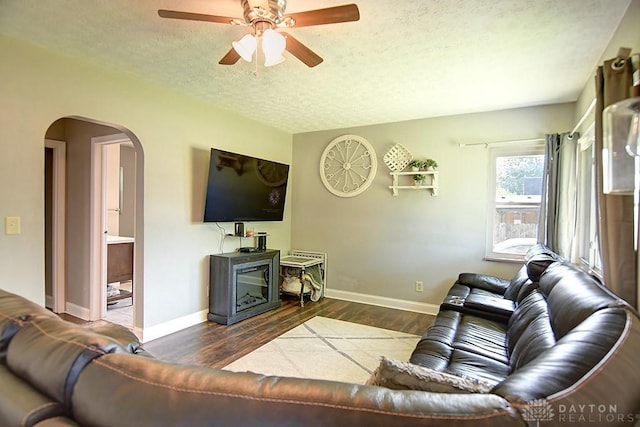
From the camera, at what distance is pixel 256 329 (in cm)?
361

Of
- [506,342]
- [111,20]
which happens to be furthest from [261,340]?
[111,20]

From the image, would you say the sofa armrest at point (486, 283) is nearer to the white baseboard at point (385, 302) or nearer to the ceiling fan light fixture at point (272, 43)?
the white baseboard at point (385, 302)

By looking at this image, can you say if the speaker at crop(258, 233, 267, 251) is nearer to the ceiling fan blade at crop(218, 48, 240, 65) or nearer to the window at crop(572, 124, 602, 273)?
the ceiling fan blade at crop(218, 48, 240, 65)

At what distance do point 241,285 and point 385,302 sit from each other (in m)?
1.95

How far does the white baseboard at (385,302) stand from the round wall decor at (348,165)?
4.72 feet

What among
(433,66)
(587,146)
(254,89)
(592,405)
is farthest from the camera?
(254,89)

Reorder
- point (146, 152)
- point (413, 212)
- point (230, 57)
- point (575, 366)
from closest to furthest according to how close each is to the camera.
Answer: point (575, 366), point (230, 57), point (146, 152), point (413, 212)

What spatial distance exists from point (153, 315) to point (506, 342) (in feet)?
10.1

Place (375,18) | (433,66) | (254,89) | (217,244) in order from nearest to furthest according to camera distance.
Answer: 1. (375,18)
2. (433,66)
3. (254,89)
4. (217,244)

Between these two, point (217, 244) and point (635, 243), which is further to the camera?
point (217, 244)

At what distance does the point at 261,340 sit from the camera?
3.32 meters

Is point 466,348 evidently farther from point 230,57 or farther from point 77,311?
point 77,311

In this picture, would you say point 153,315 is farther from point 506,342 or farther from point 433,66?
point 433,66

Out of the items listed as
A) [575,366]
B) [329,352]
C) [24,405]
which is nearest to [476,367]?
[575,366]
